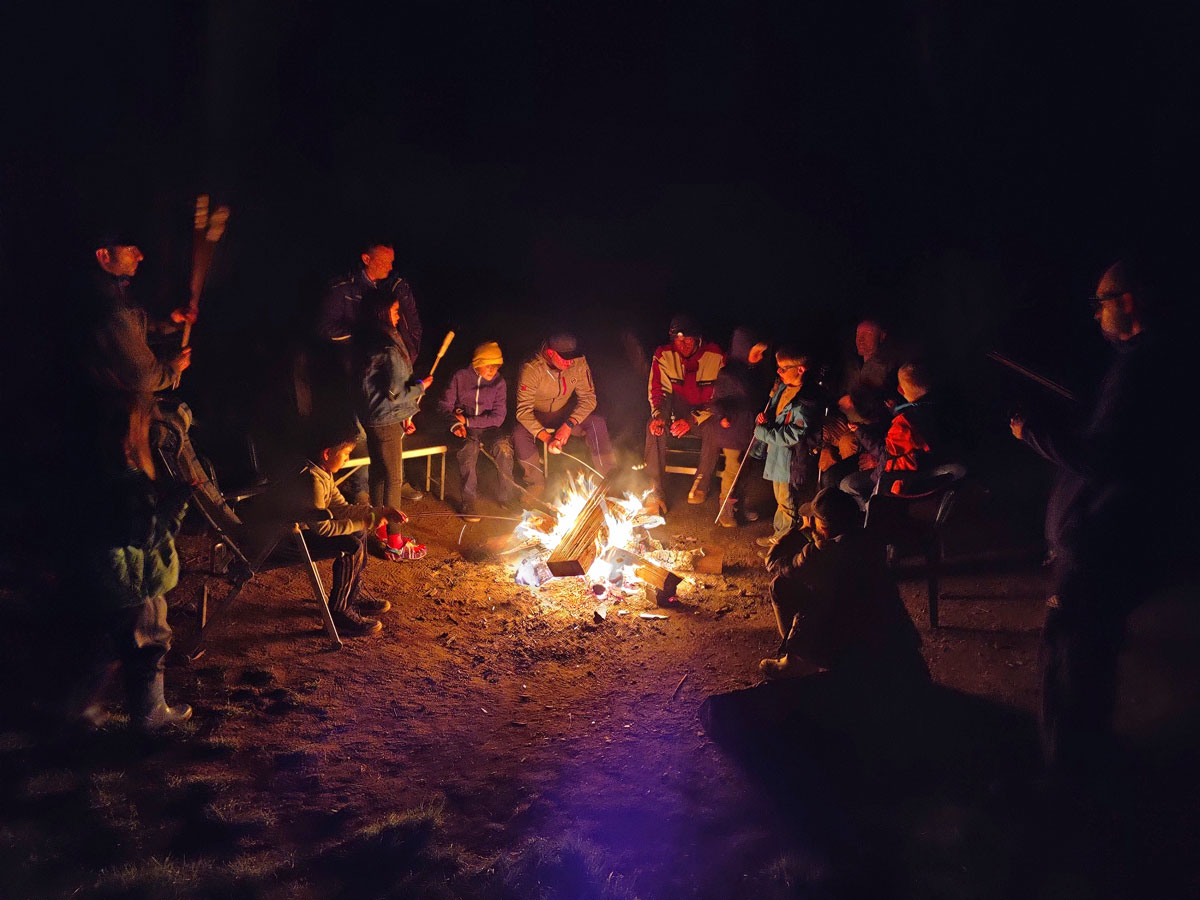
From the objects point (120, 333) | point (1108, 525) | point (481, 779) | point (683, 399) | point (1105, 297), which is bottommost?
point (481, 779)

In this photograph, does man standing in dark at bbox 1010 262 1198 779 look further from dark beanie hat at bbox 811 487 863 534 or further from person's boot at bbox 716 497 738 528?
person's boot at bbox 716 497 738 528

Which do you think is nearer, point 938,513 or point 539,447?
point 938,513

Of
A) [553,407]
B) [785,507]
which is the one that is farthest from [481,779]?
[553,407]

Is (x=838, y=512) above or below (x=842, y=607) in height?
above

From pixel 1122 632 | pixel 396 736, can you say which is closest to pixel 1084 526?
pixel 1122 632

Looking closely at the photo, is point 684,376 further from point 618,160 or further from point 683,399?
point 618,160

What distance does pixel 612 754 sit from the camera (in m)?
4.02

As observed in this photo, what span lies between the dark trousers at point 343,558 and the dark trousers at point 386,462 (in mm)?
1315

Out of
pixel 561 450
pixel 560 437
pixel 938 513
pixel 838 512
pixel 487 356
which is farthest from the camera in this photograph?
pixel 561 450

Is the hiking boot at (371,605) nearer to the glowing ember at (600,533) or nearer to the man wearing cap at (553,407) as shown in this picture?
the glowing ember at (600,533)

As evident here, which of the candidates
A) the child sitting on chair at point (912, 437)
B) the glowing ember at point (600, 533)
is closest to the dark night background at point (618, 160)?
Answer: the glowing ember at point (600, 533)

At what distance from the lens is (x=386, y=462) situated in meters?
6.77

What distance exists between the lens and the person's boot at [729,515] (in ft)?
25.6

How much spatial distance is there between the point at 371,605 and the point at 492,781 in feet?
8.01
